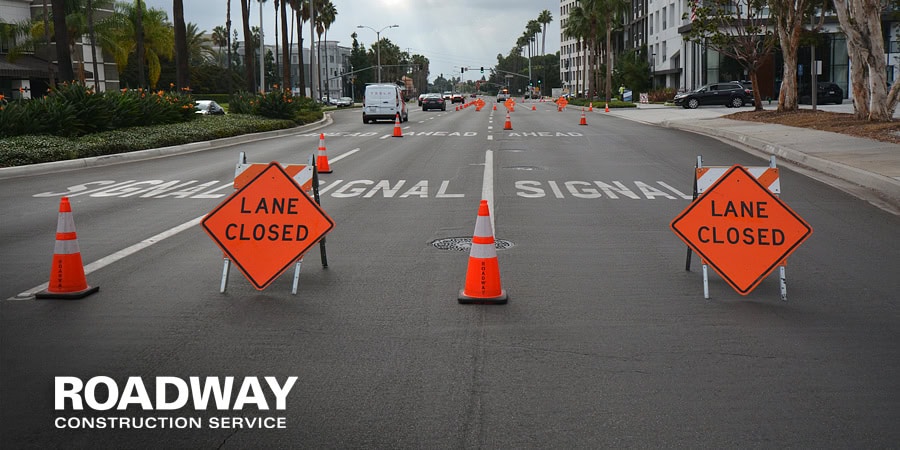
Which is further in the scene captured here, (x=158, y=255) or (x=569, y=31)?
(x=569, y=31)

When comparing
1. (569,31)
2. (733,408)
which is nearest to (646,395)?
(733,408)

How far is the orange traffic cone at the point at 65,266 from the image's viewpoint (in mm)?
7434

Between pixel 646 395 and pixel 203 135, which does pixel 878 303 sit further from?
pixel 203 135

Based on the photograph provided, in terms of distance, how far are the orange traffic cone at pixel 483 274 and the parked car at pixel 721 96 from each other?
170 ft

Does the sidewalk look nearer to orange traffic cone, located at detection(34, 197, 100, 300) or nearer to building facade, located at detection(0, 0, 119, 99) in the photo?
orange traffic cone, located at detection(34, 197, 100, 300)

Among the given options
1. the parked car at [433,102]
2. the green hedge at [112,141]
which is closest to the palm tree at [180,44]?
the green hedge at [112,141]

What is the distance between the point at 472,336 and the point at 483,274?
3.50 ft

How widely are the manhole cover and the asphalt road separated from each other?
0.44ft

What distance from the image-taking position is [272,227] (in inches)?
Answer: 304

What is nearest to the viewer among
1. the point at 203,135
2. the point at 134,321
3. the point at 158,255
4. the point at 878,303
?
the point at 134,321

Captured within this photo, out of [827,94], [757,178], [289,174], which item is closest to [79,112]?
[289,174]

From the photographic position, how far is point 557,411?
4785 mm

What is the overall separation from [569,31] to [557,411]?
87.4 meters

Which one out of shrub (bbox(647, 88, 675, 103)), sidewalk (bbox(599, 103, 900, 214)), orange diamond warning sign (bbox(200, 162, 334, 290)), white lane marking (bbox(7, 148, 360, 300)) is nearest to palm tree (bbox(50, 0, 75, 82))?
white lane marking (bbox(7, 148, 360, 300))
